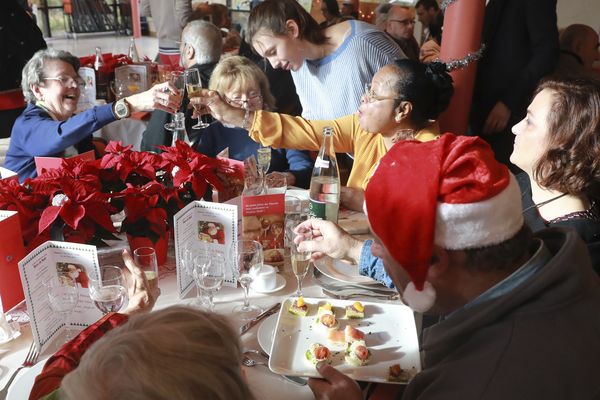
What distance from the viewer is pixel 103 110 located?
93.9 inches

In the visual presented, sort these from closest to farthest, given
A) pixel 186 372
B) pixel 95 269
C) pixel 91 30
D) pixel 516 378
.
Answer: pixel 186 372 → pixel 516 378 → pixel 95 269 → pixel 91 30

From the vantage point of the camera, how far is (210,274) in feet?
5.01

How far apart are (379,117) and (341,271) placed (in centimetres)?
82

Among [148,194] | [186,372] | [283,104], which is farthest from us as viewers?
[283,104]

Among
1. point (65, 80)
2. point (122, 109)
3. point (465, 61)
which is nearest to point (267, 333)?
point (122, 109)

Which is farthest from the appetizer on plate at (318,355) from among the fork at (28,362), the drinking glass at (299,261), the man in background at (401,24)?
the man in background at (401,24)

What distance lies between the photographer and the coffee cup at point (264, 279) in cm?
156

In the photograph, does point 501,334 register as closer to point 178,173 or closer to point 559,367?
point 559,367

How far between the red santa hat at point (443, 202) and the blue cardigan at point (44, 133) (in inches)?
70.5

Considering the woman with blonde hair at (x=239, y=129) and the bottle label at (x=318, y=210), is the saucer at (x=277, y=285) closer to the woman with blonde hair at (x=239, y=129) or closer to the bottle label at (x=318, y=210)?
the bottle label at (x=318, y=210)

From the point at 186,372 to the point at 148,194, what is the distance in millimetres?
1002

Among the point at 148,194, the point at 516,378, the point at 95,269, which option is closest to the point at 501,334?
the point at 516,378

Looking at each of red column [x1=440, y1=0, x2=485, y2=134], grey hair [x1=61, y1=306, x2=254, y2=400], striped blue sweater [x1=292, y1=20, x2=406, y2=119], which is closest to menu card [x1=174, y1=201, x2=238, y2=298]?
grey hair [x1=61, y1=306, x2=254, y2=400]

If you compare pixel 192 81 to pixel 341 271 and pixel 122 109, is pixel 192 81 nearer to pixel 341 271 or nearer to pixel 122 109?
pixel 122 109
